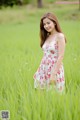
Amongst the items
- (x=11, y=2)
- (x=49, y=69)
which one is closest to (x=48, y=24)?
(x=49, y=69)

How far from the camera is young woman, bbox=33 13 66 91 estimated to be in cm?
313

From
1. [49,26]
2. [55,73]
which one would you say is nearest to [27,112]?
[55,73]

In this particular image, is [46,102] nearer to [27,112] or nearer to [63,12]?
[27,112]

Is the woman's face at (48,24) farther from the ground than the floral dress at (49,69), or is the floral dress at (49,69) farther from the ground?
the woman's face at (48,24)

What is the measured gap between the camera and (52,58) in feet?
10.6

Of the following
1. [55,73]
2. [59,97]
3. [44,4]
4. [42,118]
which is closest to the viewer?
[42,118]

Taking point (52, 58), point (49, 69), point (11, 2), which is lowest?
point (49, 69)

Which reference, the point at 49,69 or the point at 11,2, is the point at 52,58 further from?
the point at 11,2

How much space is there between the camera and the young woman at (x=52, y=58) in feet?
10.3

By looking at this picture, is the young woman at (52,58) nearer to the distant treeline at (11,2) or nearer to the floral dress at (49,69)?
the floral dress at (49,69)

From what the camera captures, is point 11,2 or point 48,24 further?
point 11,2

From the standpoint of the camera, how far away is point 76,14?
68.6ft

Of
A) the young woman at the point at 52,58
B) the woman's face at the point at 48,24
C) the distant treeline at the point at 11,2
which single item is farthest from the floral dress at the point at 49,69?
the distant treeline at the point at 11,2

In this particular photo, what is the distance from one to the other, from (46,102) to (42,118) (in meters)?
0.24
